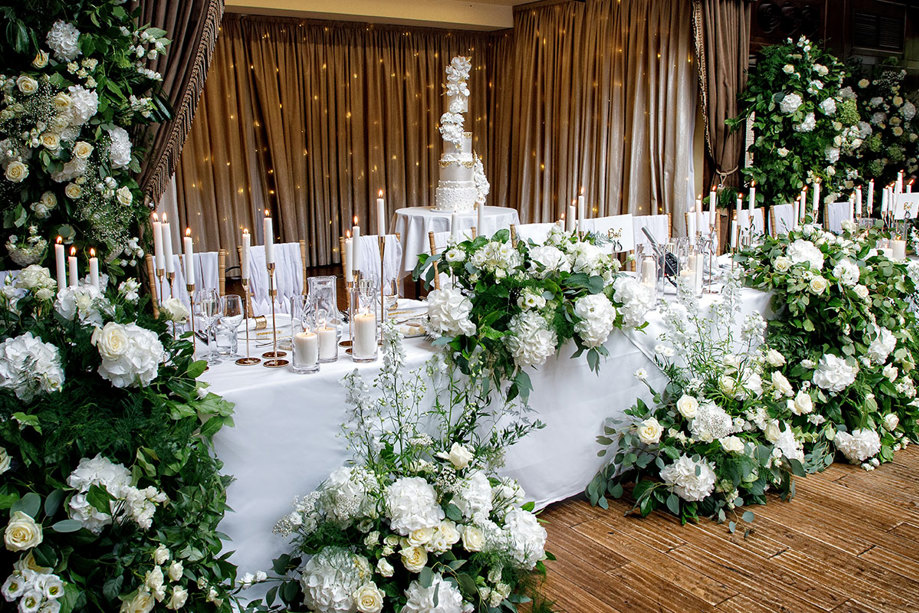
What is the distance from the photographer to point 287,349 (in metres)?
2.78

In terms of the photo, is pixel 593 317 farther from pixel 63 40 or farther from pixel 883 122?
pixel 883 122

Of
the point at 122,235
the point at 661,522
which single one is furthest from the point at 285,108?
the point at 661,522

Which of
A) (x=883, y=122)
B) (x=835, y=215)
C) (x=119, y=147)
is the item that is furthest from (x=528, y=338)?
(x=883, y=122)

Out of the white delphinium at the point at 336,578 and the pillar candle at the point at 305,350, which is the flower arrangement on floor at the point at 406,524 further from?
the pillar candle at the point at 305,350

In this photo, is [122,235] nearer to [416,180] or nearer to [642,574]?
[642,574]

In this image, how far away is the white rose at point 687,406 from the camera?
10.3 ft

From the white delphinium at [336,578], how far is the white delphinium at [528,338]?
0.87 metres

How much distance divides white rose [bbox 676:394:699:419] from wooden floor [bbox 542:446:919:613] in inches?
17.0

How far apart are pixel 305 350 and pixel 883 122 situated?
6907mm

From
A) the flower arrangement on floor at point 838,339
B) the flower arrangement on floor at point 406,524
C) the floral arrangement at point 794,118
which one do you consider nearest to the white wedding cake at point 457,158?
the floral arrangement at point 794,118

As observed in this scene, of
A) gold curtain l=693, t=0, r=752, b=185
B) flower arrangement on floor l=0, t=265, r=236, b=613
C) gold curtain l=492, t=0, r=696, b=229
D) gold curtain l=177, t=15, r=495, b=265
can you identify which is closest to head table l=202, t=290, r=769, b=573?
flower arrangement on floor l=0, t=265, r=236, b=613

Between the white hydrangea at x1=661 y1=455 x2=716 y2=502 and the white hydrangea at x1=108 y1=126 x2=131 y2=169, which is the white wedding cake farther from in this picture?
the white hydrangea at x1=661 y1=455 x2=716 y2=502

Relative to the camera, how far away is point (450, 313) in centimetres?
262

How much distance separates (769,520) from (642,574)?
28.4 inches
